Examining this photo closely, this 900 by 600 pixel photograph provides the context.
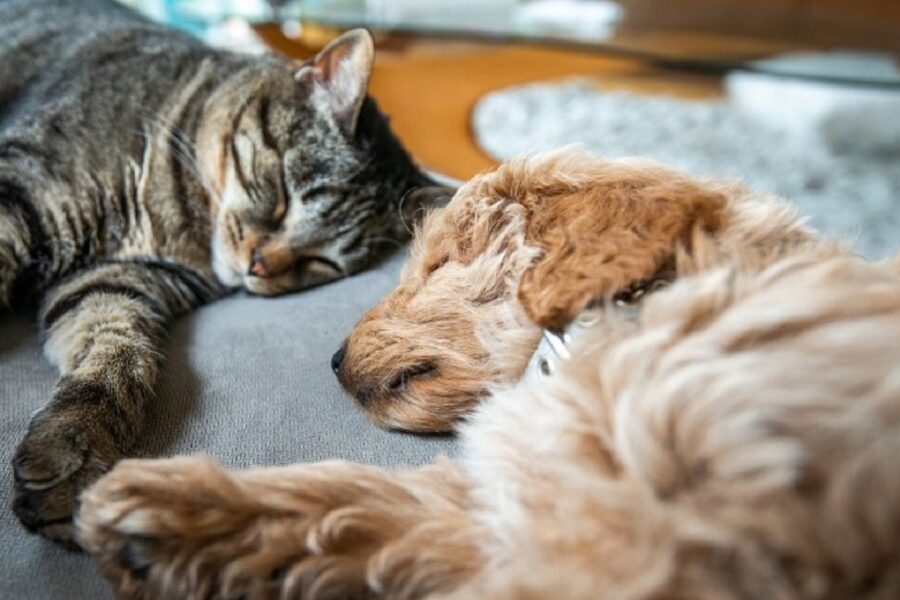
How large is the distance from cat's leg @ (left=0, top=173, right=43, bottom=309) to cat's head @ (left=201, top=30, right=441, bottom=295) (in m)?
0.32

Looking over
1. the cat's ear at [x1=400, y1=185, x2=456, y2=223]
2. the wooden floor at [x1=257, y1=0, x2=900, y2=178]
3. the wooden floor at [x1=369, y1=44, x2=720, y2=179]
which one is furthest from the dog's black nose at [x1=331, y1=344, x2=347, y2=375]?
the wooden floor at [x1=257, y1=0, x2=900, y2=178]

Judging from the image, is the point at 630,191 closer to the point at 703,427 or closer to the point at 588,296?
the point at 588,296

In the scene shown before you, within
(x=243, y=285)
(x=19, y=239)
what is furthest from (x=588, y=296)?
(x=19, y=239)

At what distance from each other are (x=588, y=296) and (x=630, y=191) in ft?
0.53

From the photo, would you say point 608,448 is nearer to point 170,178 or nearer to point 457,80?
point 170,178

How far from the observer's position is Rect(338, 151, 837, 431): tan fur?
88 centimetres

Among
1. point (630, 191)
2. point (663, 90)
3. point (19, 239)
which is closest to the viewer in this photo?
point (630, 191)

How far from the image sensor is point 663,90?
427 cm

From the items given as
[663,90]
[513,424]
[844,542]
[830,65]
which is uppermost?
[844,542]

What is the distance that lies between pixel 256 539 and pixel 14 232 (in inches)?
35.1

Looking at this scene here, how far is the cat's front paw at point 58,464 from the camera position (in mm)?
887

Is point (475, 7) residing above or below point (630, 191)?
below

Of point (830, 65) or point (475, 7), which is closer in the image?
point (830, 65)

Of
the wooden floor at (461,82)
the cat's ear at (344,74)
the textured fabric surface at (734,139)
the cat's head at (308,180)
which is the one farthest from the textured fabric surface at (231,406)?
the textured fabric surface at (734,139)
